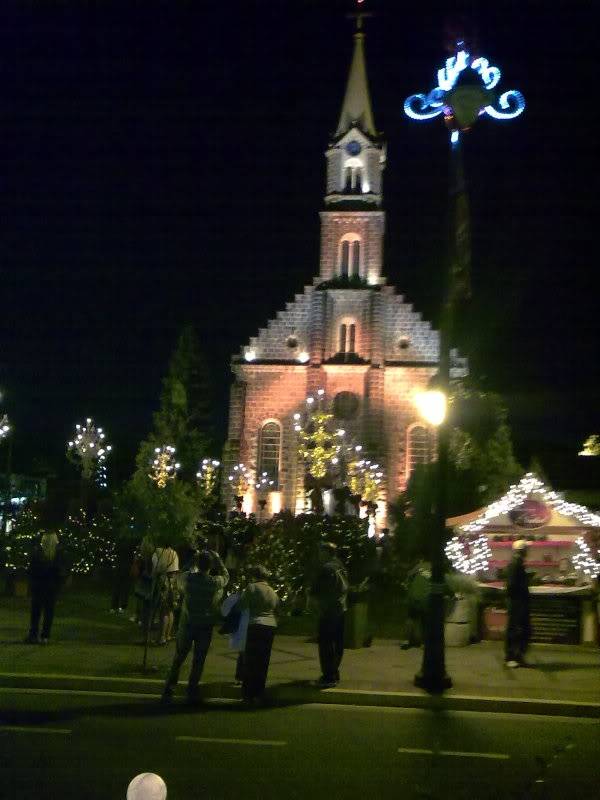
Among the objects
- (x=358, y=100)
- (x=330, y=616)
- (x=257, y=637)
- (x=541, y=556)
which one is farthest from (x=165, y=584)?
(x=358, y=100)

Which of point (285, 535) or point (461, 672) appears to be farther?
point (285, 535)

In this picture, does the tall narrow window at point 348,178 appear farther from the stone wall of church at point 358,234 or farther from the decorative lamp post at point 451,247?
the decorative lamp post at point 451,247

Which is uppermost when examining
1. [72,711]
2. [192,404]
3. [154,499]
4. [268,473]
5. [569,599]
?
[192,404]

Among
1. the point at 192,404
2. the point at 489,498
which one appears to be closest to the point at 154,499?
the point at 489,498

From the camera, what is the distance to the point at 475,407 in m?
40.8

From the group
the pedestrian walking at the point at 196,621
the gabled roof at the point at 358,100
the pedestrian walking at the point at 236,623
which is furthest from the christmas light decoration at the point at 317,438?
the pedestrian walking at the point at 196,621

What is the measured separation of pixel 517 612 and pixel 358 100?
46.2m

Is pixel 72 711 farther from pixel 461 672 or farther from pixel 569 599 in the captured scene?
pixel 569 599

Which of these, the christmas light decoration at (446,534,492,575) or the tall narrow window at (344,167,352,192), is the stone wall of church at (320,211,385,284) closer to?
the tall narrow window at (344,167,352,192)

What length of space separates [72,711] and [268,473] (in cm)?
3940

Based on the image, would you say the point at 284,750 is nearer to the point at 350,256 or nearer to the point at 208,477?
the point at 208,477

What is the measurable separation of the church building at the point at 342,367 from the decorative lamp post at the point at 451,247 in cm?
3535

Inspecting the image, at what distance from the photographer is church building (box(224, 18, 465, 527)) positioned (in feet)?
161

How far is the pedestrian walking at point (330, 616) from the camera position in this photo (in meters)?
11.9
